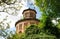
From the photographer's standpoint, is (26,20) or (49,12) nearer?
(49,12)

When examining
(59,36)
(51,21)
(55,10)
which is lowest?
(59,36)

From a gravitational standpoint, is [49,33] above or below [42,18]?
below

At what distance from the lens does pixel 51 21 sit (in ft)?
83.6

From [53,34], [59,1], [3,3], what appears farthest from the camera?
[53,34]

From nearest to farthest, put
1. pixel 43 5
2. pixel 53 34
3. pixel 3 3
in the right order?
pixel 3 3, pixel 43 5, pixel 53 34

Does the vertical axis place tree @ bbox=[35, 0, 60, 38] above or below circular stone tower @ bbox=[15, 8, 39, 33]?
above

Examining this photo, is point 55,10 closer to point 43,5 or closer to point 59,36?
point 43,5

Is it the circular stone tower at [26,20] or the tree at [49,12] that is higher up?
the tree at [49,12]

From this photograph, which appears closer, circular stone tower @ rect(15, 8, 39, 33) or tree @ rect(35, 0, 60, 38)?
tree @ rect(35, 0, 60, 38)

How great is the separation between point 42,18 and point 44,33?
6.89 ft

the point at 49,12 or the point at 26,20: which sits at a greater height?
the point at 49,12

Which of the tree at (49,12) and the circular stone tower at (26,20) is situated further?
the circular stone tower at (26,20)

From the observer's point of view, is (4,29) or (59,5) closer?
(4,29)

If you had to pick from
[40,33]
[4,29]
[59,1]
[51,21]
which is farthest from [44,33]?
[4,29]
